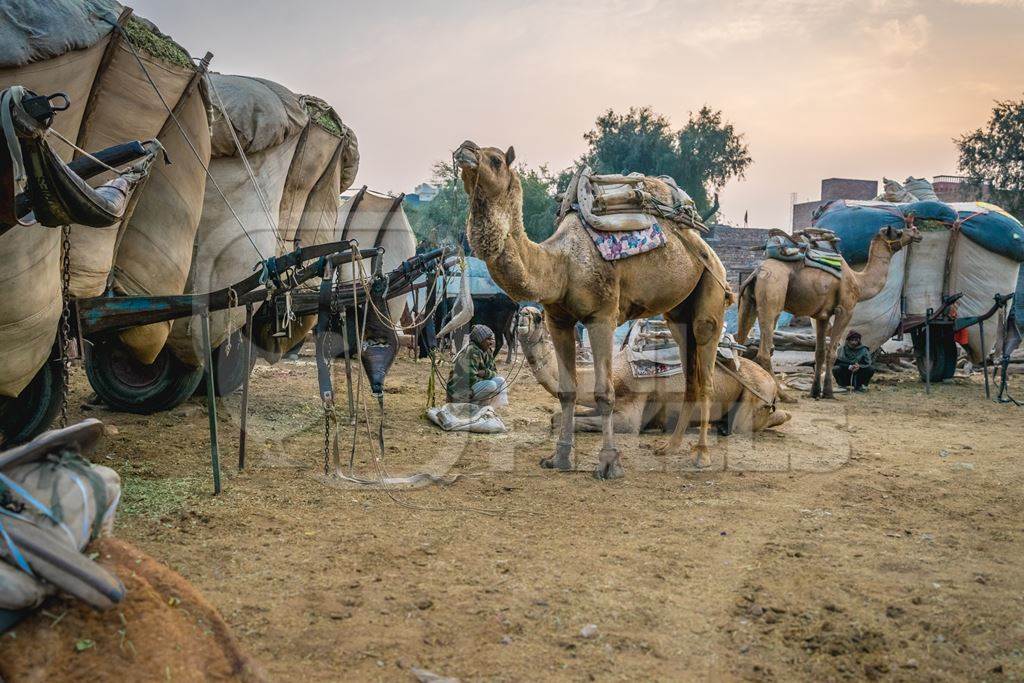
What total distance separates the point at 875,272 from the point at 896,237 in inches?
28.5

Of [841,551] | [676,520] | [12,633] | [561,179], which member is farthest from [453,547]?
[561,179]

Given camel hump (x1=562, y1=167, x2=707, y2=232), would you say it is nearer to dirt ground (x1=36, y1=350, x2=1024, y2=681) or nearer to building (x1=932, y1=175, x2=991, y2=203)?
dirt ground (x1=36, y1=350, x2=1024, y2=681)

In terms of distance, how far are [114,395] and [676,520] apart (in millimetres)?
5737

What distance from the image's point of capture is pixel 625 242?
20.6 feet

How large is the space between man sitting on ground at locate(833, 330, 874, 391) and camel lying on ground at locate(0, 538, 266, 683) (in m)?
12.0

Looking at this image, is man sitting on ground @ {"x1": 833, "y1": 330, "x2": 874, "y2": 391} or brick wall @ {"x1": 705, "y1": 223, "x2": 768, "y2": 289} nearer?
man sitting on ground @ {"x1": 833, "y1": 330, "x2": 874, "y2": 391}

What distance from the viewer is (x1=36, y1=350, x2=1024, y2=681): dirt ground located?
307 cm

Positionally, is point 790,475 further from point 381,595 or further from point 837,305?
point 837,305

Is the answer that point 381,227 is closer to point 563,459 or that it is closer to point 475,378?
point 475,378

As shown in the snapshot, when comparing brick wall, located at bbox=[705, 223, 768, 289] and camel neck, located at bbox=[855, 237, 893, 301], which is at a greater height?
brick wall, located at bbox=[705, 223, 768, 289]

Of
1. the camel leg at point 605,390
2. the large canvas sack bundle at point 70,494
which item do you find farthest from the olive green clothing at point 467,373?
the large canvas sack bundle at point 70,494

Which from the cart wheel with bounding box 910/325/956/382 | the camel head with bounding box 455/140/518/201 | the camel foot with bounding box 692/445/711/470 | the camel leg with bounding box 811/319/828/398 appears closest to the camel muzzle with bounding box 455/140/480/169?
the camel head with bounding box 455/140/518/201

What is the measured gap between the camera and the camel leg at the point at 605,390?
6.15 m

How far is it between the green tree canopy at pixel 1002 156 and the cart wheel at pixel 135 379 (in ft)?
87.5
